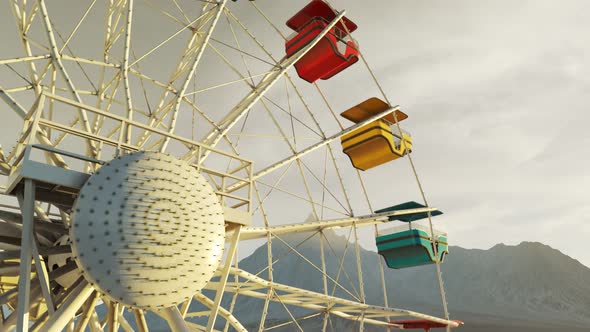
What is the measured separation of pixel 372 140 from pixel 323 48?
5949mm

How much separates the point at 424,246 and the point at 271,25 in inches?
508

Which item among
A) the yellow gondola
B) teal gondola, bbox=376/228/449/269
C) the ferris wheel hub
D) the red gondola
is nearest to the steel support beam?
the ferris wheel hub

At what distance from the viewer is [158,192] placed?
729 cm

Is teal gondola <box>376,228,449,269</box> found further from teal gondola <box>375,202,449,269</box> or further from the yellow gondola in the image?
the yellow gondola

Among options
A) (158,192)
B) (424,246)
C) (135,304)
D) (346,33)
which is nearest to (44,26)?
(158,192)

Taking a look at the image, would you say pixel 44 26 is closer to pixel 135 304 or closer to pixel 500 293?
pixel 135 304

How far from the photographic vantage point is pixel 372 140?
22.7 m

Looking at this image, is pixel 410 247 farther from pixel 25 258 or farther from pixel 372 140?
pixel 25 258

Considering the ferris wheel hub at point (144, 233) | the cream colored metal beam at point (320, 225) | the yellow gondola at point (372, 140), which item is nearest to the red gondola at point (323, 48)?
the yellow gondola at point (372, 140)

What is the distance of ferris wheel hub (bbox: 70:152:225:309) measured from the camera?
6668mm

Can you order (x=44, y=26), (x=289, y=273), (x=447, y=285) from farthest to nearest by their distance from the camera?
(x=289, y=273) < (x=447, y=285) < (x=44, y=26)

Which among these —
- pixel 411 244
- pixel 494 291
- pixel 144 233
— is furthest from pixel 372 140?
pixel 494 291

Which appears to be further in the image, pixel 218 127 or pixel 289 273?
pixel 289 273

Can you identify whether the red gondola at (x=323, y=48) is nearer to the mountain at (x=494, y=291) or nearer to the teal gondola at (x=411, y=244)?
the teal gondola at (x=411, y=244)
